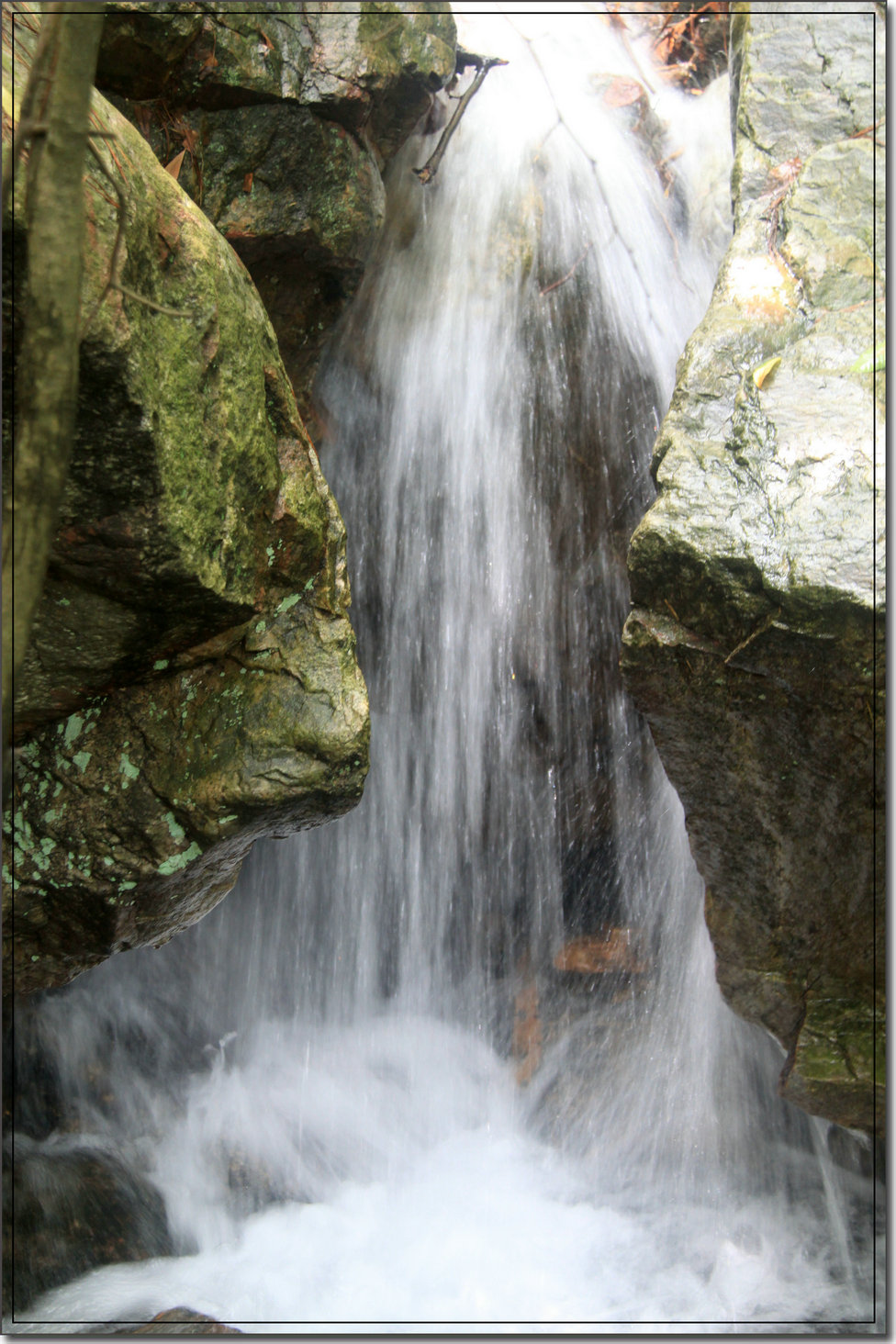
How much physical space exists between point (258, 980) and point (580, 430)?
3080 millimetres

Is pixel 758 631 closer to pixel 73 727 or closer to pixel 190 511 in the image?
pixel 190 511

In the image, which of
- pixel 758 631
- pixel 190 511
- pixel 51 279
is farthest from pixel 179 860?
pixel 758 631

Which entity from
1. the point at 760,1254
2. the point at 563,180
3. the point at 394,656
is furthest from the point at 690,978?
the point at 563,180

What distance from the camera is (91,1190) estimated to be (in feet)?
12.0

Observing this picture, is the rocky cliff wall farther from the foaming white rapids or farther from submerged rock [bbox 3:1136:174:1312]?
the foaming white rapids

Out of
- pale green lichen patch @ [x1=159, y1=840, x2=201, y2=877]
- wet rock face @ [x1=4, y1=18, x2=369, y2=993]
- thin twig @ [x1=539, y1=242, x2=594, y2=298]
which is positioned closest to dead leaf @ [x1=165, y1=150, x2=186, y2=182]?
wet rock face @ [x1=4, y1=18, x2=369, y2=993]

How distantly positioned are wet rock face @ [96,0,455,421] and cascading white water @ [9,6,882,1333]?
54 cm

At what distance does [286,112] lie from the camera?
3.12 metres

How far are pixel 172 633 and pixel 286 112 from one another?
2.03 m

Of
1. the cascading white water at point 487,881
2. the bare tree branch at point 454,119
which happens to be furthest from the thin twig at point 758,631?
the bare tree branch at point 454,119

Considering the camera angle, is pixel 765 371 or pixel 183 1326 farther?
pixel 183 1326

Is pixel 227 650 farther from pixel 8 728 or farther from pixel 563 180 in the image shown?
pixel 563 180

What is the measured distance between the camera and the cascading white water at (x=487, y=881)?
3750mm

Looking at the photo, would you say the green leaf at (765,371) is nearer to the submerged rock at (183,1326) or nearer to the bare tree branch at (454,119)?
the bare tree branch at (454,119)
